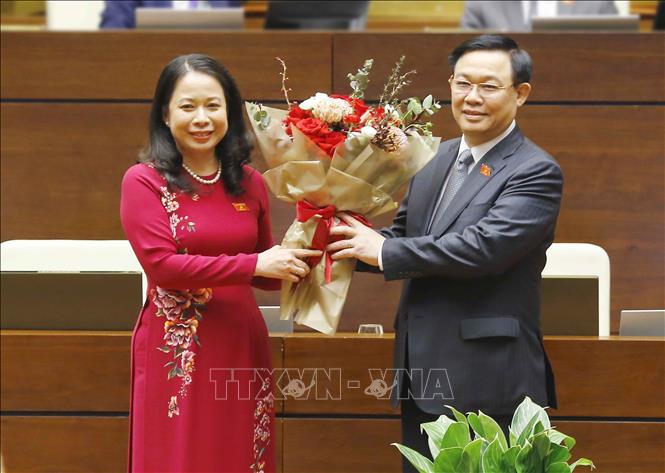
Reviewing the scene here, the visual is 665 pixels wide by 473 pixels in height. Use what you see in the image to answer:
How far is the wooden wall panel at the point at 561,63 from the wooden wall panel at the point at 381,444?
1.05m

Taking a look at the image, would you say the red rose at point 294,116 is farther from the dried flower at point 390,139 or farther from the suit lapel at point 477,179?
the suit lapel at point 477,179

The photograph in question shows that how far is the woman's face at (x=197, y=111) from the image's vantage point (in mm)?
1981

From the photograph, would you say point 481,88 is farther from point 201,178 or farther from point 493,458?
point 493,458

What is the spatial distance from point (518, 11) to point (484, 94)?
5.48 ft

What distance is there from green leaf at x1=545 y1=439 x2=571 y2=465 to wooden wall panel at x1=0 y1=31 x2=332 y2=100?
2.19 metres

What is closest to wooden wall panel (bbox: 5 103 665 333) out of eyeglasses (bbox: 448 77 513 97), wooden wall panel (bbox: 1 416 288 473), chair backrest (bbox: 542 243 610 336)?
chair backrest (bbox: 542 243 610 336)

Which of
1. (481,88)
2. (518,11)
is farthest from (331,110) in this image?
(518,11)

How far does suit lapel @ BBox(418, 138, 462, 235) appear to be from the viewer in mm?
2120

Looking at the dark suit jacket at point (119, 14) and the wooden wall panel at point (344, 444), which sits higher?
the dark suit jacket at point (119, 14)

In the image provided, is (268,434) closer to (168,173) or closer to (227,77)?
(168,173)

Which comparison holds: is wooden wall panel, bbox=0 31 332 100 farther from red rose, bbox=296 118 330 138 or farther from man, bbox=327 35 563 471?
red rose, bbox=296 118 330 138

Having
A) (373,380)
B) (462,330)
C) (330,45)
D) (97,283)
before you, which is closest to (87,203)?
(97,283)

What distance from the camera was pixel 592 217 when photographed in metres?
3.06

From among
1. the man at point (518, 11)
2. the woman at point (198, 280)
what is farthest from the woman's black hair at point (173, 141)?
the man at point (518, 11)
